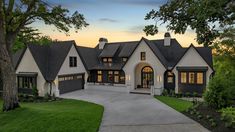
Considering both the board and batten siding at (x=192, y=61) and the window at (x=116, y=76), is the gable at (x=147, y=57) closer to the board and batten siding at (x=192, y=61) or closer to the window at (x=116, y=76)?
the board and batten siding at (x=192, y=61)

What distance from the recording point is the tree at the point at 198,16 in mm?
9289

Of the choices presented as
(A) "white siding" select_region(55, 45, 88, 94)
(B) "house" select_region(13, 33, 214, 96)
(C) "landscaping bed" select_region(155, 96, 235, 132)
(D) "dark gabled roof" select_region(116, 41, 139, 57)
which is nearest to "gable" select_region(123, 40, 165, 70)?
(B) "house" select_region(13, 33, 214, 96)

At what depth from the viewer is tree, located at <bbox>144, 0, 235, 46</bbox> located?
9289 millimetres

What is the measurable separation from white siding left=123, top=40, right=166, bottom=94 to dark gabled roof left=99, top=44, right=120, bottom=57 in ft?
14.4

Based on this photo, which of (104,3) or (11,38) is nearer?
(104,3)

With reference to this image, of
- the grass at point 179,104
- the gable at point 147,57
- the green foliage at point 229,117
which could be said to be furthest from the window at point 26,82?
the green foliage at point 229,117

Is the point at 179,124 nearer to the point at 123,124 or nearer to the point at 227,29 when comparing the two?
the point at 123,124

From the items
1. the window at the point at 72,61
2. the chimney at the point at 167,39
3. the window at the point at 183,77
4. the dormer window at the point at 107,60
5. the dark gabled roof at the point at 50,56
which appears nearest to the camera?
the window at the point at 183,77

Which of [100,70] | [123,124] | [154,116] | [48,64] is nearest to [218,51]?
[154,116]

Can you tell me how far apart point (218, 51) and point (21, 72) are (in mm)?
23845

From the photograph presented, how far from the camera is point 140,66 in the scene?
32.2m

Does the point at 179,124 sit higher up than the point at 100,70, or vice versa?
the point at 100,70

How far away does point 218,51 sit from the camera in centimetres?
2092

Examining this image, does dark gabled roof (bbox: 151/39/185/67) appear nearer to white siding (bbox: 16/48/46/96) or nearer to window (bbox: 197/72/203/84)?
window (bbox: 197/72/203/84)
